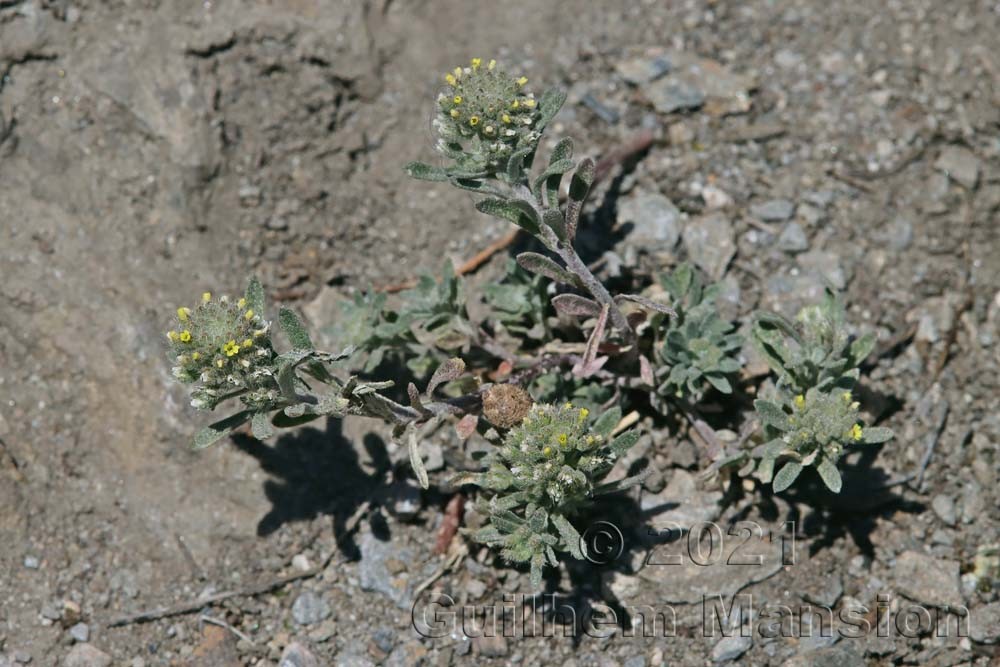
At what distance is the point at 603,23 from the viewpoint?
236 inches

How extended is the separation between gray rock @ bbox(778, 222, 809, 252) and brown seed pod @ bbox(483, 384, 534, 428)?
2.08 metres

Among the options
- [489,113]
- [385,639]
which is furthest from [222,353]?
[385,639]

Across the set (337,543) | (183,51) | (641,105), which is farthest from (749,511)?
(183,51)

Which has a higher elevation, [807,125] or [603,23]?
[603,23]

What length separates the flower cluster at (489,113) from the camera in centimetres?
394

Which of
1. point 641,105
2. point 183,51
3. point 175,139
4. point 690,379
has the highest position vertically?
point 641,105

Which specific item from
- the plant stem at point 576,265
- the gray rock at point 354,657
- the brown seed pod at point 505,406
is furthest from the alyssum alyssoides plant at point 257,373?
the gray rock at point 354,657

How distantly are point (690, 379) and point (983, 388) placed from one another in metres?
1.88

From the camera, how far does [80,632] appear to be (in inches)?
177

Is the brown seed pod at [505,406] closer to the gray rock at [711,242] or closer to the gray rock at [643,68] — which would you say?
the gray rock at [711,242]

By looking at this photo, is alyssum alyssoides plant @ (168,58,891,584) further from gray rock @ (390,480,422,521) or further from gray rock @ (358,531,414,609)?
gray rock @ (358,531,414,609)

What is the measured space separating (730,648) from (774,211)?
8.38 feet

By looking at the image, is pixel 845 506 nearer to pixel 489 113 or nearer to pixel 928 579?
pixel 928 579

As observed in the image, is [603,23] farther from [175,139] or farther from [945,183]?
Result: [175,139]
